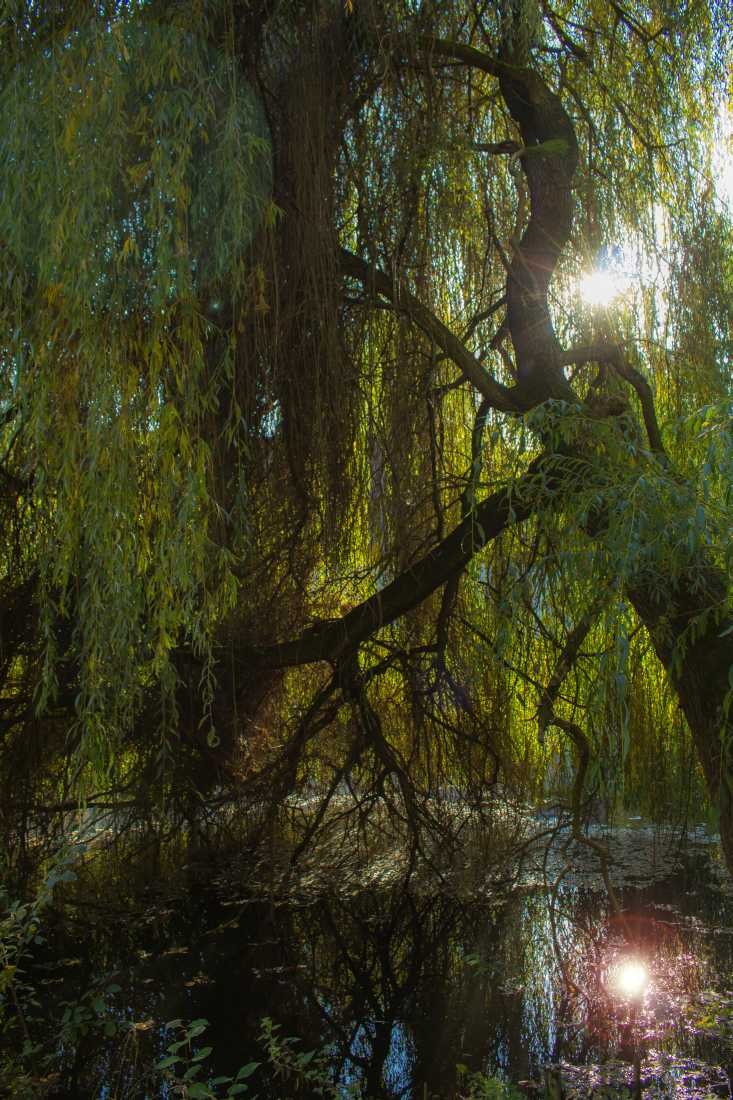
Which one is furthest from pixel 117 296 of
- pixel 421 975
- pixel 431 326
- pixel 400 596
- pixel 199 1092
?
pixel 421 975

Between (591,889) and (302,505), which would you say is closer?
(302,505)

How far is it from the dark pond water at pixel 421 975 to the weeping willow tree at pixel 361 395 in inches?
18.2

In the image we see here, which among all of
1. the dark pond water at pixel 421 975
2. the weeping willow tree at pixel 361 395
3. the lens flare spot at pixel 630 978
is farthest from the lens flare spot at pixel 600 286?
the lens flare spot at pixel 630 978

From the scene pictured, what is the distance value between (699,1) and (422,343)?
1279mm

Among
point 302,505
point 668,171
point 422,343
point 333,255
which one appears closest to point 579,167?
point 668,171

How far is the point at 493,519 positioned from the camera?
316 centimetres

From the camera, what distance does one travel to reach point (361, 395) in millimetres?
2979

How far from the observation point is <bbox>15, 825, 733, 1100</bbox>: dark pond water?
2662 mm

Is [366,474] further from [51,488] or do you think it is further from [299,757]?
[299,757]

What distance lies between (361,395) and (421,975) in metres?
1.84

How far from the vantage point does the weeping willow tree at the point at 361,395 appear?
7.53ft

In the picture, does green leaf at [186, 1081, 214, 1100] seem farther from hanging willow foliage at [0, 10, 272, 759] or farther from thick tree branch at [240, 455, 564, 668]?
thick tree branch at [240, 455, 564, 668]

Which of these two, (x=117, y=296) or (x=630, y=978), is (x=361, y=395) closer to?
(x=117, y=296)

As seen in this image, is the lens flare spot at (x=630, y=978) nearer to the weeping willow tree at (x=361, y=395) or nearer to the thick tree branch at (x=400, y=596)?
the weeping willow tree at (x=361, y=395)
